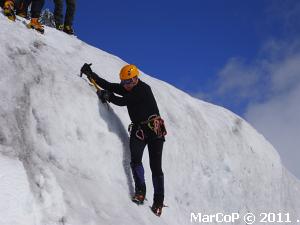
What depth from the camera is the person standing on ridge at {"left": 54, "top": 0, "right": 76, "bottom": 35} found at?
47.3 ft

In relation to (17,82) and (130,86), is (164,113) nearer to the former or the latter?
(130,86)

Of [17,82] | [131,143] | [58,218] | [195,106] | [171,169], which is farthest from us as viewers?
[195,106]

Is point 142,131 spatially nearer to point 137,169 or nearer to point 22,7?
point 137,169

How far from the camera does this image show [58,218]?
21.4 ft

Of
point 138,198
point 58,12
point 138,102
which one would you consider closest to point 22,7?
point 58,12

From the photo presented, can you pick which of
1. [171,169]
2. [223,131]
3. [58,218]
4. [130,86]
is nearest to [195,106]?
[223,131]

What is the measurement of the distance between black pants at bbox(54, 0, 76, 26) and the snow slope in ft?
6.12

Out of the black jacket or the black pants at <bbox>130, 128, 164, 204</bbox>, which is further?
the black jacket

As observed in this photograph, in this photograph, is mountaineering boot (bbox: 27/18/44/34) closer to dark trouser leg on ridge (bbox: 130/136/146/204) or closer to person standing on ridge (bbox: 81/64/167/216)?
person standing on ridge (bbox: 81/64/167/216)

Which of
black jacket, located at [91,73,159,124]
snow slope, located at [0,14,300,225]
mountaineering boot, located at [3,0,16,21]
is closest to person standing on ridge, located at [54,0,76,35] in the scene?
snow slope, located at [0,14,300,225]

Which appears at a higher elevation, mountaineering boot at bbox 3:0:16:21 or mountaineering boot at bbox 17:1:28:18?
mountaineering boot at bbox 17:1:28:18

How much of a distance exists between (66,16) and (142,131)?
6.48 metres

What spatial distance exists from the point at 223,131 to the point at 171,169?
372 centimetres

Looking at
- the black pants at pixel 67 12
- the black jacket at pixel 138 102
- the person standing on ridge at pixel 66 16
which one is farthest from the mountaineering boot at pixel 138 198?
the black pants at pixel 67 12
